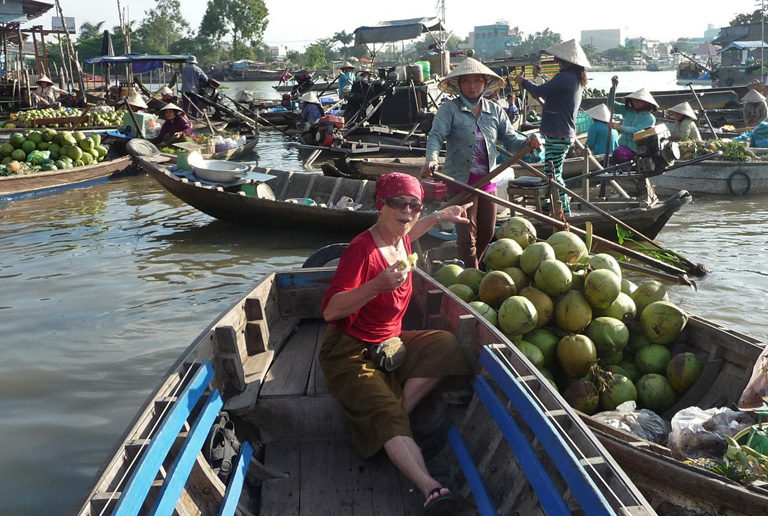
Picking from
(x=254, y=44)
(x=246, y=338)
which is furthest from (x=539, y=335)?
(x=254, y=44)

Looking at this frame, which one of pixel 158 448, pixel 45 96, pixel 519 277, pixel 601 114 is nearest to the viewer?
pixel 158 448

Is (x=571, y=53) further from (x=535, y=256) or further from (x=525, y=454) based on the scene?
(x=525, y=454)

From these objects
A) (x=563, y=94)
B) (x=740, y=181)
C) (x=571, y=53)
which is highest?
(x=571, y=53)

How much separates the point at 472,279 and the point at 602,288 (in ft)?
2.90

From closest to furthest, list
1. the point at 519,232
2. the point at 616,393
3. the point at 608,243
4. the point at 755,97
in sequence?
the point at 616,393, the point at 519,232, the point at 608,243, the point at 755,97

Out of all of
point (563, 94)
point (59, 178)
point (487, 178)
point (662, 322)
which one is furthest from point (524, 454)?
point (59, 178)

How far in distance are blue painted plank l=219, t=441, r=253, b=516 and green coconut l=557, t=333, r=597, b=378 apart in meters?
1.80

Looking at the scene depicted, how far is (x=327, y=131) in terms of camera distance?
1691 cm

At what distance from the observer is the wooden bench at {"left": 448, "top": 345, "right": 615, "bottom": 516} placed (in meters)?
2.12

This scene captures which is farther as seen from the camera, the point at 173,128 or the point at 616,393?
the point at 173,128

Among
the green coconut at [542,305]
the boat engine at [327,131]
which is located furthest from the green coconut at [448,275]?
the boat engine at [327,131]

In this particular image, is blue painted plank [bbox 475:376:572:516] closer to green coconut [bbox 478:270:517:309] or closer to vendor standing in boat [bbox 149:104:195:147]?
green coconut [bbox 478:270:517:309]

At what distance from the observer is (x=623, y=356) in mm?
4062

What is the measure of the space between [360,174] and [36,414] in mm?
7291
